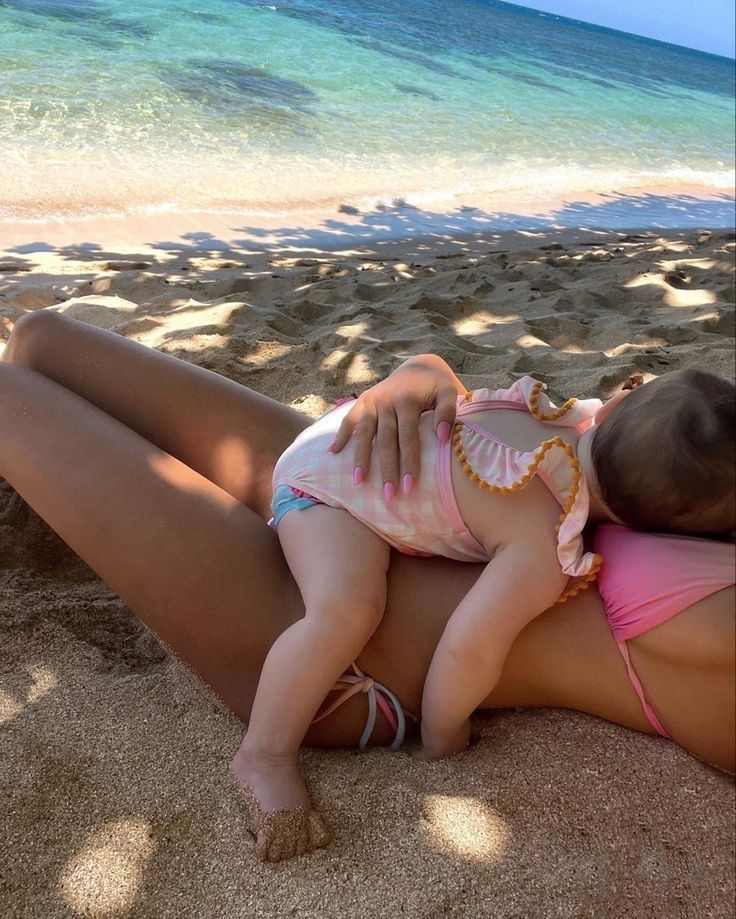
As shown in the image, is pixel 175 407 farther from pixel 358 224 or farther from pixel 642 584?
pixel 358 224

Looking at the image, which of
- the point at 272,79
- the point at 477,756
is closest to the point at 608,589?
the point at 477,756

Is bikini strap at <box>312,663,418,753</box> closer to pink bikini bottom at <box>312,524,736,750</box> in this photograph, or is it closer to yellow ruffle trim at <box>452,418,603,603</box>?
pink bikini bottom at <box>312,524,736,750</box>

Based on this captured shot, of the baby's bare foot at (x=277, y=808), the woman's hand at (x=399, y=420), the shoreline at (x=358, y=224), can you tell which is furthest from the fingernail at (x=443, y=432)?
the shoreline at (x=358, y=224)

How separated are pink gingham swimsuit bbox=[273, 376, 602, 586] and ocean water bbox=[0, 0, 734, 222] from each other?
4.99m

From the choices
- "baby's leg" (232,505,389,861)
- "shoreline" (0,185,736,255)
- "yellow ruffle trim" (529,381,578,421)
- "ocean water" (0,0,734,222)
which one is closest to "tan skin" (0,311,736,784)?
"baby's leg" (232,505,389,861)

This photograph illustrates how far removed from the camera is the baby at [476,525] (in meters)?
1.49

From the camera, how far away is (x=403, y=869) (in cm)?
147

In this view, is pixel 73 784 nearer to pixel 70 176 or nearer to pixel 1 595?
pixel 1 595

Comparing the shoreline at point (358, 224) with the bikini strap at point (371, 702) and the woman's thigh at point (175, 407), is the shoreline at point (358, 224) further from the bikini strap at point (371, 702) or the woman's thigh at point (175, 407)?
the bikini strap at point (371, 702)

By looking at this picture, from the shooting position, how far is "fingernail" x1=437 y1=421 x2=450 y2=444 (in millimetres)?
1796

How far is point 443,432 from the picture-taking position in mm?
1803

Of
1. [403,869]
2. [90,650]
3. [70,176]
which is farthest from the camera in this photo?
[70,176]

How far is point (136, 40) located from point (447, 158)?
524 cm

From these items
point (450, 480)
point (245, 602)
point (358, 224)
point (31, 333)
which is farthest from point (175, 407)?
point (358, 224)
